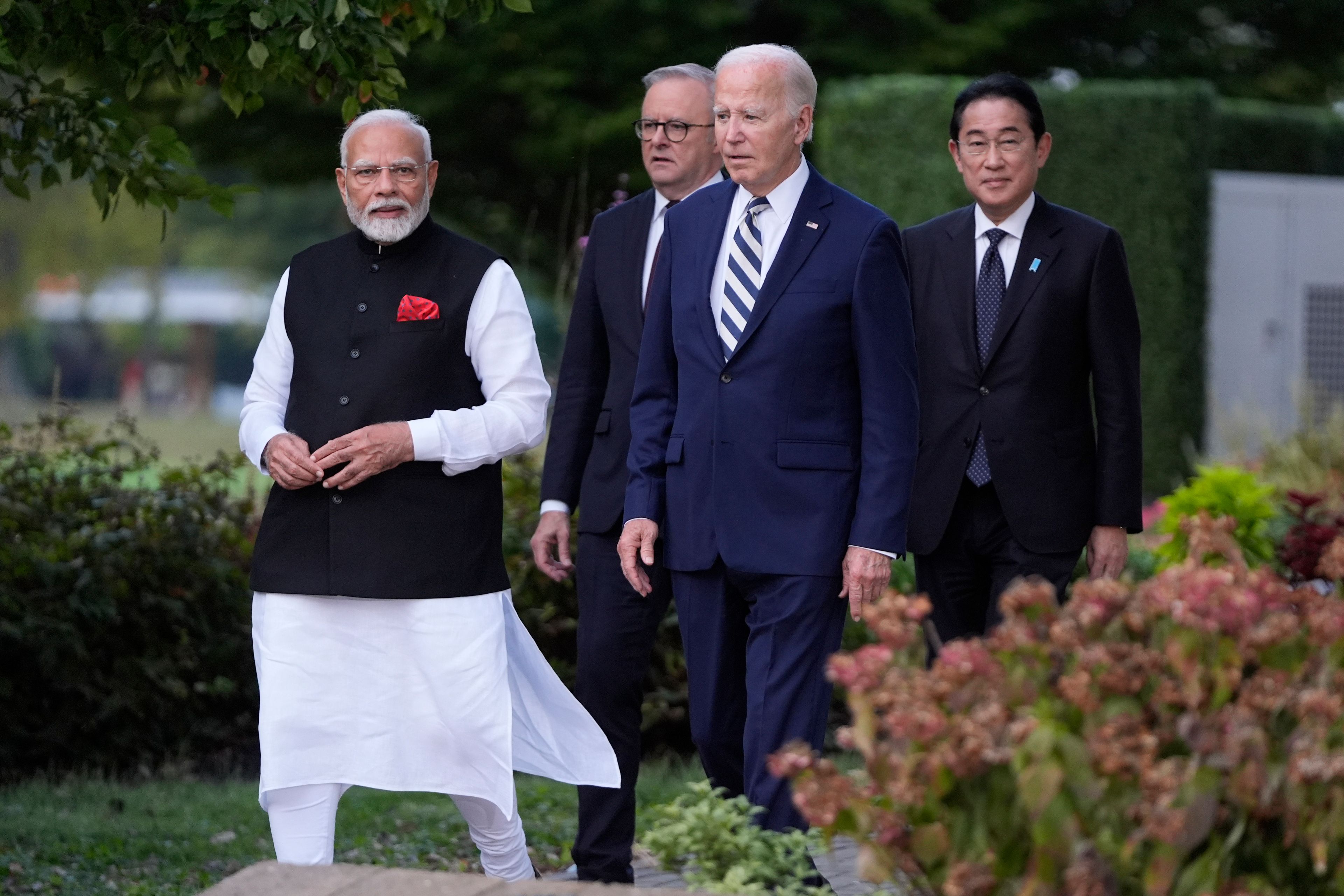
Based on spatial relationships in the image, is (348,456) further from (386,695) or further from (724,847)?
(724,847)

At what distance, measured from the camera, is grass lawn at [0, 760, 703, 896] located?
5.86m

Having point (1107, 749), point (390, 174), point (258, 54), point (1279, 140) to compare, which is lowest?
point (1107, 749)

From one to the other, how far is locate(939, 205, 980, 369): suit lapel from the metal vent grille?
1252 centimetres

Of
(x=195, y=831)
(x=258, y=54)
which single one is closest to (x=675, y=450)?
(x=258, y=54)

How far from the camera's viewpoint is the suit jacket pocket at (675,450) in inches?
181

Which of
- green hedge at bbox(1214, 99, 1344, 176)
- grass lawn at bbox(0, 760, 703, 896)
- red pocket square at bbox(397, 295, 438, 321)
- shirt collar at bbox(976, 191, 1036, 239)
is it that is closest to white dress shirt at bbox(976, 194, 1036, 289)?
shirt collar at bbox(976, 191, 1036, 239)

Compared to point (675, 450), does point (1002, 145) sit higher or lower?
higher

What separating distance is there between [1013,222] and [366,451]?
2043 mm

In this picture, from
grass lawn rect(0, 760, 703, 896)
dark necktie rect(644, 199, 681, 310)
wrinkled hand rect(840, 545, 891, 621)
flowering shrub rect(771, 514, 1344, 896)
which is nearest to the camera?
flowering shrub rect(771, 514, 1344, 896)

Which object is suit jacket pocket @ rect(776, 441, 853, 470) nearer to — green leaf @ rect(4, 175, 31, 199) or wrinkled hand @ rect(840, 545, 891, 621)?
wrinkled hand @ rect(840, 545, 891, 621)

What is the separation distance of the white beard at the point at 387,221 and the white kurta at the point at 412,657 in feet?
0.81

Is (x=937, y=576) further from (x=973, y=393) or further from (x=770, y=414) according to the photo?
A: (x=770, y=414)

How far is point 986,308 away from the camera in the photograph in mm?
5137

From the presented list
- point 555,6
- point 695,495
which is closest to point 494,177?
point 555,6
